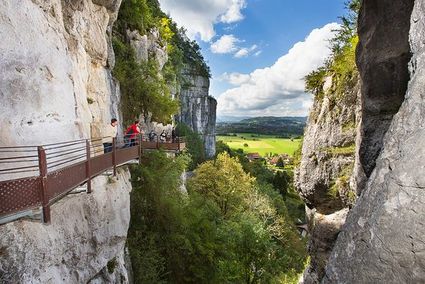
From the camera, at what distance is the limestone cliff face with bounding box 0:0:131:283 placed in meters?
6.00

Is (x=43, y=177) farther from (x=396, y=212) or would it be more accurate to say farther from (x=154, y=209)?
(x=154, y=209)

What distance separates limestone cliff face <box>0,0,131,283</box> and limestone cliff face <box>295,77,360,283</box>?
8453 mm

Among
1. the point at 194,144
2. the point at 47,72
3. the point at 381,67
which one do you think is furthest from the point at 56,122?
the point at 194,144

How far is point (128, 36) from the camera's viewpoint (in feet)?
66.7

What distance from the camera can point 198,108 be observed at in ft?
246

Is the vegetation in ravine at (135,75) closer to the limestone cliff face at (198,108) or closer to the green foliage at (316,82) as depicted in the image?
the green foliage at (316,82)

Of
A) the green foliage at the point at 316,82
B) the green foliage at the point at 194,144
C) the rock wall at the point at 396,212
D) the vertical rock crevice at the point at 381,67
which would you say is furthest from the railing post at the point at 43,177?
the green foliage at the point at 194,144

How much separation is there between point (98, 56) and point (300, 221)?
46.9m

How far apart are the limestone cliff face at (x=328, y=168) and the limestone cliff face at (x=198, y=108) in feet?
186

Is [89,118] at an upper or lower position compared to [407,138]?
upper

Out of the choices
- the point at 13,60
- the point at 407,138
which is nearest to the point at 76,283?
the point at 13,60

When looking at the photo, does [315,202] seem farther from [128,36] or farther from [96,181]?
[128,36]

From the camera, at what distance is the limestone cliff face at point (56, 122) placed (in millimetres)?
6004

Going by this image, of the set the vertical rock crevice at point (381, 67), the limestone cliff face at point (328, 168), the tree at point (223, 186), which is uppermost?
the vertical rock crevice at point (381, 67)
